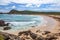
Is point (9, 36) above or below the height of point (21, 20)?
below

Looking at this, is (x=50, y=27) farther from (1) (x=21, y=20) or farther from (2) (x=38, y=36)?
(1) (x=21, y=20)

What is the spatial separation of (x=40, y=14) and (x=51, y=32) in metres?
0.30

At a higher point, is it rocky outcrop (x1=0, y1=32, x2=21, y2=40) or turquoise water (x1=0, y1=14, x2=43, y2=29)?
turquoise water (x1=0, y1=14, x2=43, y2=29)

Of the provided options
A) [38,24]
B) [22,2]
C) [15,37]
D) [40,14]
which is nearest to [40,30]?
[38,24]

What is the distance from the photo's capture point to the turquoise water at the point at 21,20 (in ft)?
5.71

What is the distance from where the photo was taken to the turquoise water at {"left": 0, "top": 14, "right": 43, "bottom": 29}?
174cm

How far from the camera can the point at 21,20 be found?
1751 mm

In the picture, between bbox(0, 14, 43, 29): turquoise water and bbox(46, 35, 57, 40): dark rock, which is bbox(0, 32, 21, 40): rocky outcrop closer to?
bbox(0, 14, 43, 29): turquoise water

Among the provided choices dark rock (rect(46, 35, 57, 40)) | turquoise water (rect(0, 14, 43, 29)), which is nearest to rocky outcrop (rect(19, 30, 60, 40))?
dark rock (rect(46, 35, 57, 40))

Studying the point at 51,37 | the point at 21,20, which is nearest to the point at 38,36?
the point at 51,37

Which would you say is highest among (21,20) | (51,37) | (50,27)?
(21,20)

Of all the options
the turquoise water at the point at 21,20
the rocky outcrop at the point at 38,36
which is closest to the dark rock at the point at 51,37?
the rocky outcrop at the point at 38,36

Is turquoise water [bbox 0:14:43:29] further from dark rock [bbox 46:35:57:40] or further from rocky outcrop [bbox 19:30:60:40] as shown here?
dark rock [bbox 46:35:57:40]

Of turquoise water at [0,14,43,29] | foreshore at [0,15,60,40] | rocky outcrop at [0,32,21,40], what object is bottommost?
rocky outcrop at [0,32,21,40]
